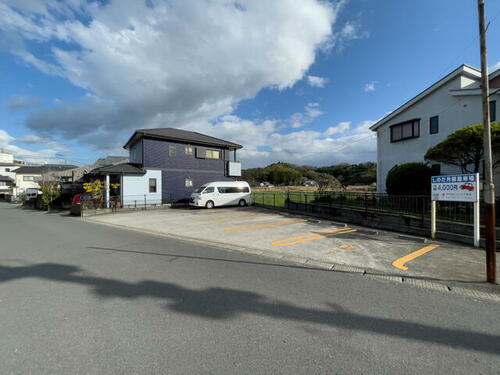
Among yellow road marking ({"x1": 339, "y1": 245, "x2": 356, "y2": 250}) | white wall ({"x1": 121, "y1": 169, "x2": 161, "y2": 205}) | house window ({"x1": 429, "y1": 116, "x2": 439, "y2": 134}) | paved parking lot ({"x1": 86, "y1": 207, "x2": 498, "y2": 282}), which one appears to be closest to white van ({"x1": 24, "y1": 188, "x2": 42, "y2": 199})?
white wall ({"x1": 121, "y1": 169, "x2": 161, "y2": 205})

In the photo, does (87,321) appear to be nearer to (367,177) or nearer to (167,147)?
(167,147)

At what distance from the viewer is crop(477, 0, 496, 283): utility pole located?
389 cm

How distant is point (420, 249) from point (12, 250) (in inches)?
441

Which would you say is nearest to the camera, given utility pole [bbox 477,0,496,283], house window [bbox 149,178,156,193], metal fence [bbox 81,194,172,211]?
utility pole [bbox 477,0,496,283]

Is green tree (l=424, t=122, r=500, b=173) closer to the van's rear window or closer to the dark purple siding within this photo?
the van's rear window

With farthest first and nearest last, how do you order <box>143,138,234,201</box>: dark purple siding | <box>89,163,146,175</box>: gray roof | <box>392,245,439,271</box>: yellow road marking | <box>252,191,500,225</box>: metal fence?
<box>143,138,234,201</box>: dark purple siding, <box>89,163,146,175</box>: gray roof, <box>252,191,500,225</box>: metal fence, <box>392,245,439,271</box>: yellow road marking

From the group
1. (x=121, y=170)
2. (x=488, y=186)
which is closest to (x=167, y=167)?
(x=121, y=170)

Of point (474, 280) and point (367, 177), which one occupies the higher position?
point (367, 177)

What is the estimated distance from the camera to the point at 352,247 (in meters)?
6.28

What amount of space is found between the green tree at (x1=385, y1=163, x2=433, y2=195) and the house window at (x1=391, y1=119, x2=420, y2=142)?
403cm

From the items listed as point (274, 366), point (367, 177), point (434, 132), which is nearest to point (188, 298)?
point (274, 366)

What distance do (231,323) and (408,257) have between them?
4.93 meters

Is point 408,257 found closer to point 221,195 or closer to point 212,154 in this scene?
point 221,195

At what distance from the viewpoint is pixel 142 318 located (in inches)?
111
